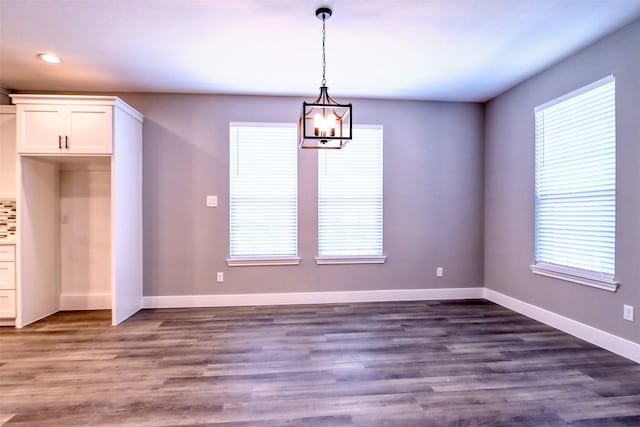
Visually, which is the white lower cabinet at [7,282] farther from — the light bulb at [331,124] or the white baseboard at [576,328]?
the white baseboard at [576,328]

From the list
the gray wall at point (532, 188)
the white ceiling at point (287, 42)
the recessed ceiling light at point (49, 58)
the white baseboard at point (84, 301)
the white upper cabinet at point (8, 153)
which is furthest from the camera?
the white baseboard at point (84, 301)

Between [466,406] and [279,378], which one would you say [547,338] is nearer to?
[466,406]

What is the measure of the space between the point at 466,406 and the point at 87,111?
4.28 metres

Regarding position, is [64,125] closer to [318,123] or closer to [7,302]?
[7,302]

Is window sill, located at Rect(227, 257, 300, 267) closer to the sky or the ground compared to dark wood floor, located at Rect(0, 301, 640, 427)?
closer to the sky

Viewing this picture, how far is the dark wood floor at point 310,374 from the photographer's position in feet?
6.60

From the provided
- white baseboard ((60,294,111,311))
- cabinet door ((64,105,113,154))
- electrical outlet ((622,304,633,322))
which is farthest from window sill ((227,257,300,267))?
electrical outlet ((622,304,633,322))

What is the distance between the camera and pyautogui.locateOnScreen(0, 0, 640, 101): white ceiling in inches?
99.7

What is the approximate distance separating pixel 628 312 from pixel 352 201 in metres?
2.92

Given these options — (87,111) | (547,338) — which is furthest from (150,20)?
(547,338)

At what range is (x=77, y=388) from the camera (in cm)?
231

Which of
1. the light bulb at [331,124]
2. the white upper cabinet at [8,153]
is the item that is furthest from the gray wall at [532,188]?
the white upper cabinet at [8,153]

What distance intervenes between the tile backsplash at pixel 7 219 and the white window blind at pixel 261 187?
235 centimetres

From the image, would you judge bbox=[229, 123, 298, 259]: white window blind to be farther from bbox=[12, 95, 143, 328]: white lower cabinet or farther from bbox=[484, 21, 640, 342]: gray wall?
bbox=[484, 21, 640, 342]: gray wall
